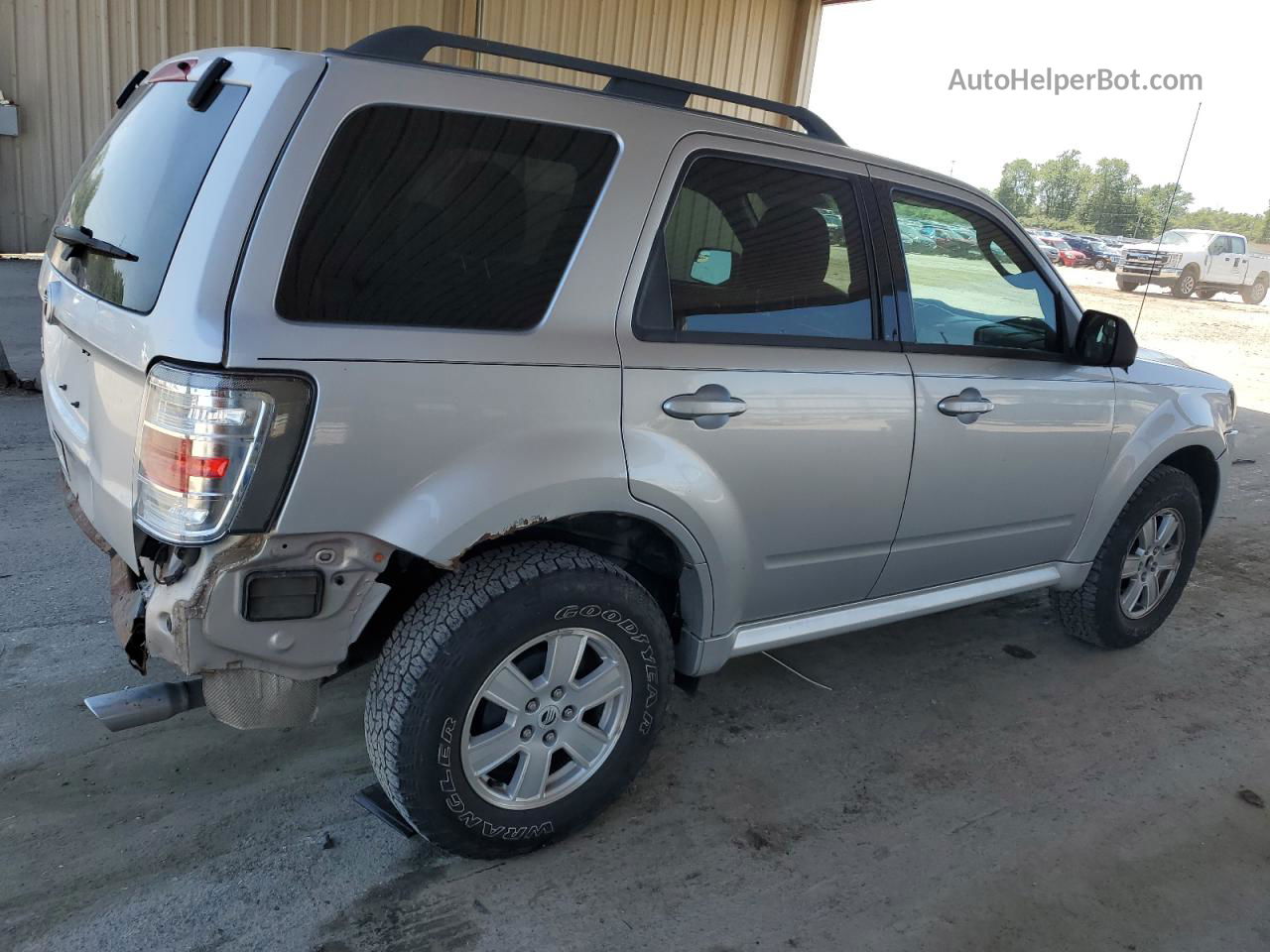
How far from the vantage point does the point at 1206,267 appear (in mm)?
19797

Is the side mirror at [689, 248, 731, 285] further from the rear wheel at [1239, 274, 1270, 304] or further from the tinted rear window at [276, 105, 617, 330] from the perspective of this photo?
the rear wheel at [1239, 274, 1270, 304]

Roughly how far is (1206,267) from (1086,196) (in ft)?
16.0

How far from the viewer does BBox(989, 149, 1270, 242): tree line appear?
1655 centimetres

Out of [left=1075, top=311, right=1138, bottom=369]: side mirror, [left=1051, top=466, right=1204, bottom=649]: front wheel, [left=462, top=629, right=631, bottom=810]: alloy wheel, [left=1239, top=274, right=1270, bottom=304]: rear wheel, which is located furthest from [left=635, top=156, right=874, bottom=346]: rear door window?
[left=1239, top=274, right=1270, bottom=304]: rear wheel

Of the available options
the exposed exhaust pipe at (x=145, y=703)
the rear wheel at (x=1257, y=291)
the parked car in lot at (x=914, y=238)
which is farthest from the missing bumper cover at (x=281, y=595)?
the rear wheel at (x=1257, y=291)

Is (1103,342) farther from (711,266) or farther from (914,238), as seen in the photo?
(711,266)

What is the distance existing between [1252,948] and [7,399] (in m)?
7.06

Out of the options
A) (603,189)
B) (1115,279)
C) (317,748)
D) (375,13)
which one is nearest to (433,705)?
(317,748)

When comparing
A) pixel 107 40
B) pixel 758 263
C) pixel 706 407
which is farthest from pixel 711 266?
pixel 107 40

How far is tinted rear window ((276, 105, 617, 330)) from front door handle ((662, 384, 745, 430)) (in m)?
0.43

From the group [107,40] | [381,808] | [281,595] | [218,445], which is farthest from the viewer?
[107,40]

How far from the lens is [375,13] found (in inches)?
Answer: 420

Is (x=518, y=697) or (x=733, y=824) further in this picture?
(x=733, y=824)

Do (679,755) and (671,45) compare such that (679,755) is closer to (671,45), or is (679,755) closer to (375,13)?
(375,13)
